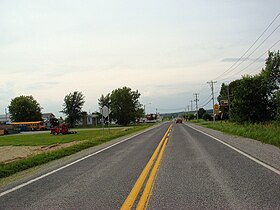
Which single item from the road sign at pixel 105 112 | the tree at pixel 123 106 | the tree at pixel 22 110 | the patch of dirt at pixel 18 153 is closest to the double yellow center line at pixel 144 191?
the patch of dirt at pixel 18 153

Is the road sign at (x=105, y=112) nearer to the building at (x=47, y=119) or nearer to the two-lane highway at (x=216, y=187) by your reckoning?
the two-lane highway at (x=216, y=187)

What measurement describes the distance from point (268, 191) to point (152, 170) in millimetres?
3824

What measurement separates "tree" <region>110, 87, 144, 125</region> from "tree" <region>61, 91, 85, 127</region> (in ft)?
36.8

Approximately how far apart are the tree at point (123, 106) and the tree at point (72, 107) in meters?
11.2

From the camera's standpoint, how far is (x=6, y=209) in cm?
595

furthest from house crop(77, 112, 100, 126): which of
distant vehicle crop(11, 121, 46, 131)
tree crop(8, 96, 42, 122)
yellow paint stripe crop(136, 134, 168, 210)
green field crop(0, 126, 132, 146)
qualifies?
yellow paint stripe crop(136, 134, 168, 210)

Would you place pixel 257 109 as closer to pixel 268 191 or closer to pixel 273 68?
pixel 273 68

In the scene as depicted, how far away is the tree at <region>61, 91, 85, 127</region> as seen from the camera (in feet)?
349

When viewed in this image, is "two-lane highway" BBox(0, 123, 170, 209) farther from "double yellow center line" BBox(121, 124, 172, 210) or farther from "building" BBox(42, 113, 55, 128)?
"building" BBox(42, 113, 55, 128)

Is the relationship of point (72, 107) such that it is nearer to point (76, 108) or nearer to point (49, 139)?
point (76, 108)

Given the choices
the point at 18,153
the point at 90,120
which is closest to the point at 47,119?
the point at 90,120

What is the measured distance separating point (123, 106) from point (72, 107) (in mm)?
17113

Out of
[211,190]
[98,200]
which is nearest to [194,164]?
[211,190]

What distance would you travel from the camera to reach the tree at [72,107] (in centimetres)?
10631
